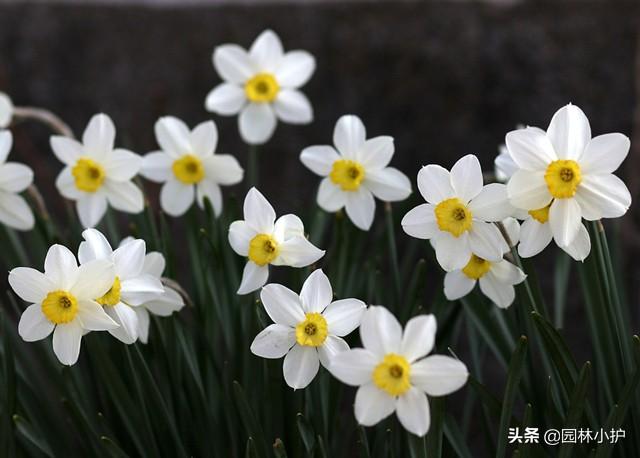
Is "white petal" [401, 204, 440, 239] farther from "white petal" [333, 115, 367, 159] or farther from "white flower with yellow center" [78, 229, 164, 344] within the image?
"white flower with yellow center" [78, 229, 164, 344]

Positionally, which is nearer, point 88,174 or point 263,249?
point 263,249

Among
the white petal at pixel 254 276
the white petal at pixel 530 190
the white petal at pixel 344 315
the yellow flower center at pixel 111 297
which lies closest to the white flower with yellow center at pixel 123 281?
the yellow flower center at pixel 111 297

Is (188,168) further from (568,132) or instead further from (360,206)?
(568,132)

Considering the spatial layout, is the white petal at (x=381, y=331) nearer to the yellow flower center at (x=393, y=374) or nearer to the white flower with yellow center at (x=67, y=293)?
the yellow flower center at (x=393, y=374)

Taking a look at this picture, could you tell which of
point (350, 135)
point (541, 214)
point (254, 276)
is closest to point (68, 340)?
point (254, 276)

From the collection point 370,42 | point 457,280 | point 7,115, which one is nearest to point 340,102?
point 370,42

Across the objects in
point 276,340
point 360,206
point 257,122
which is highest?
point 257,122

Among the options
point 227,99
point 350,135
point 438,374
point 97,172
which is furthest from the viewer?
point 227,99
